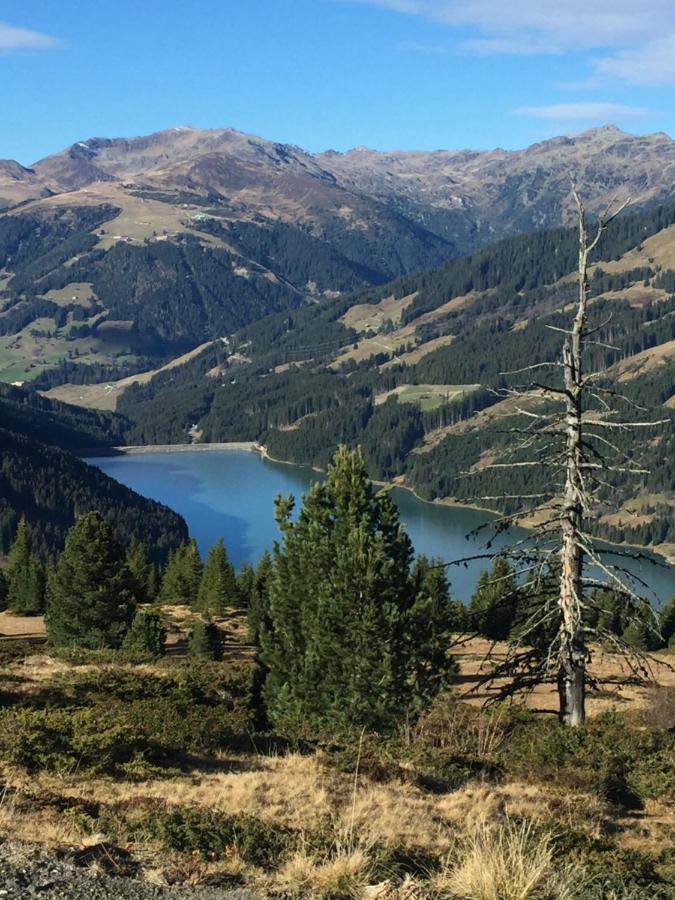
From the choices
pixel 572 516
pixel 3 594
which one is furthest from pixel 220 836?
pixel 3 594

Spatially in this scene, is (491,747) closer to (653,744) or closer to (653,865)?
(653,744)

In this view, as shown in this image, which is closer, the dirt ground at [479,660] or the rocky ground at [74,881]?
the rocky ground at [74,881]

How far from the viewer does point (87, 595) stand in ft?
179

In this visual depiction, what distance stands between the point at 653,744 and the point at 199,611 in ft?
216

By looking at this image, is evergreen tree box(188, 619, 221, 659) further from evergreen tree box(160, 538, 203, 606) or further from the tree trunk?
evergreen tree box(160, 538, 203, 606)

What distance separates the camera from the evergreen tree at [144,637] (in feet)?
162

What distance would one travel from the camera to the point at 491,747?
65.9ft

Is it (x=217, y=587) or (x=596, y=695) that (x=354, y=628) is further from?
(x=217, y=587)

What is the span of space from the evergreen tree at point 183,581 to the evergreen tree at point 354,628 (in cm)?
6083

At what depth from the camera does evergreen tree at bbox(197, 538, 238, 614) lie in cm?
8256

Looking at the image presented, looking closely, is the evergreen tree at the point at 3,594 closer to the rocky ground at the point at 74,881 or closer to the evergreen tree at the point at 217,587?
the evergreen tree at the point at 217,587

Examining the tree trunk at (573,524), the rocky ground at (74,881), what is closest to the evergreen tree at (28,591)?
the tree trunk at (573,524)

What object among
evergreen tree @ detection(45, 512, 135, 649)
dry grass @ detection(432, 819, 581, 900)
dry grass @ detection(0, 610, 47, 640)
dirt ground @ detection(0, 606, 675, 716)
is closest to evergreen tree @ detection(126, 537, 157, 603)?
dirt ground @ detection(0, 606, 675, 716)

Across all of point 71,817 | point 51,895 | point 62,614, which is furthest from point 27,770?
point 62,614
